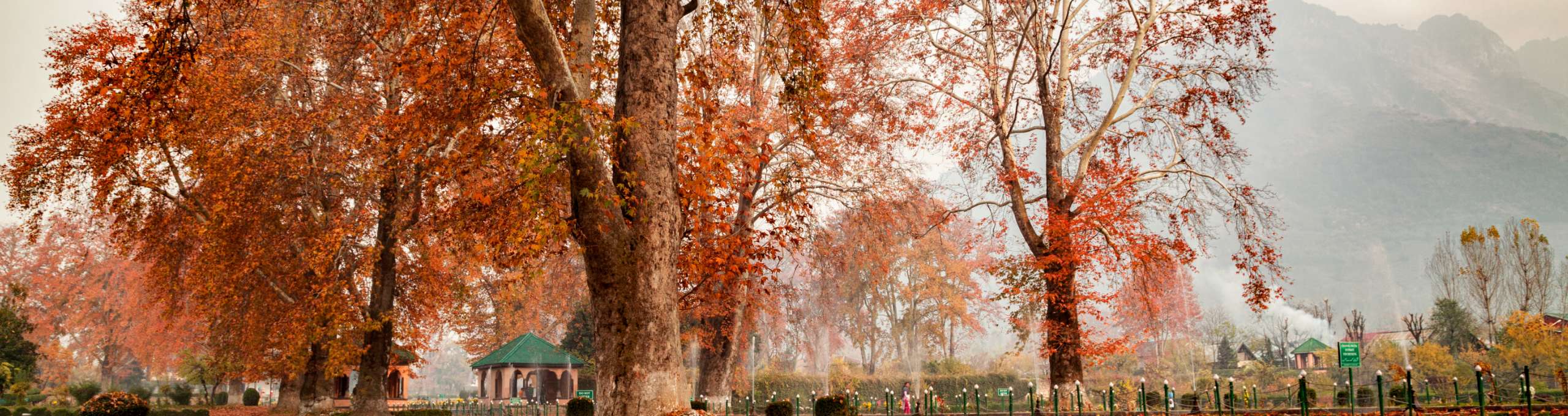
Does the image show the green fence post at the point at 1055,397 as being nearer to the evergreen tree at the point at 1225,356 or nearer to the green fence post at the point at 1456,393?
the green fence post at the point at 1456,393

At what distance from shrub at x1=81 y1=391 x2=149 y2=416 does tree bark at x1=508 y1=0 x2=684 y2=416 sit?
643 inches

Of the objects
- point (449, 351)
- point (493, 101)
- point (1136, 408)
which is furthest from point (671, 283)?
point (449, 351)

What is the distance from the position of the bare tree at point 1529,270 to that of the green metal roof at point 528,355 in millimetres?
39933

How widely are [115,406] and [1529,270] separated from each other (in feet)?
168

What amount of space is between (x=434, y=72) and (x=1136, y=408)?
19.6 meters

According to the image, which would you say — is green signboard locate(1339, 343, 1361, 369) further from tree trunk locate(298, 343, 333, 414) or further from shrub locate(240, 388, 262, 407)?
shrub locate(240, 388, 262, 407)

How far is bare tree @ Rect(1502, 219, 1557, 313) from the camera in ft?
124

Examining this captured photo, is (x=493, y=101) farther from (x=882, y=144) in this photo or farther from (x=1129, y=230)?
(x=882, y=144)

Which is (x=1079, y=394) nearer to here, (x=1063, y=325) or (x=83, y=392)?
(x=1063, y=325)

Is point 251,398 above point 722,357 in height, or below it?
below

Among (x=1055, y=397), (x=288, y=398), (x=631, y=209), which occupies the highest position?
(x=631, y=209)

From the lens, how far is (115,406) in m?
18.5

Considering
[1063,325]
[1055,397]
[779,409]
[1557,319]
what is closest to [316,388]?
[779,409]

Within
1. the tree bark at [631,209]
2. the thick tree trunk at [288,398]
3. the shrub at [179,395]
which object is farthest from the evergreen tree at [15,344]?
the tree bark at [631,209]
